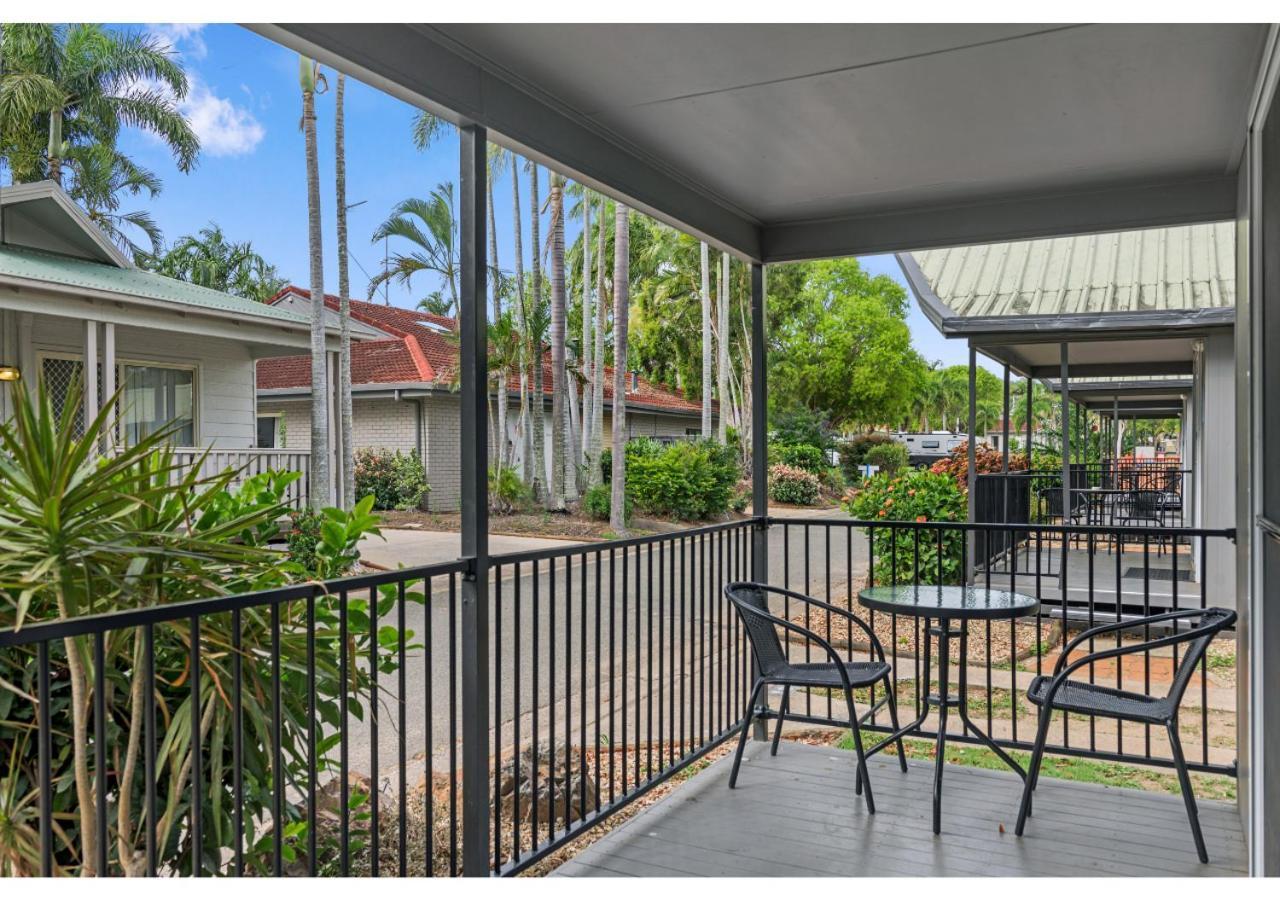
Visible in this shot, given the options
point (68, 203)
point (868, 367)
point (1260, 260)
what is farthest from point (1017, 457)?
point (868, 367)

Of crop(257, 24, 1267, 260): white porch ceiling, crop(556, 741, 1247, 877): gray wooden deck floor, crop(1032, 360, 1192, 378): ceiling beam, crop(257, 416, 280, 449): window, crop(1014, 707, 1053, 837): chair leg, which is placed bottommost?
crop(556, 741, 1247, 877): gray wooden deck floor

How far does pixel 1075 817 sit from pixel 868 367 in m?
27.2

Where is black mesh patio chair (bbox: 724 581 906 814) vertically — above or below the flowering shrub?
below

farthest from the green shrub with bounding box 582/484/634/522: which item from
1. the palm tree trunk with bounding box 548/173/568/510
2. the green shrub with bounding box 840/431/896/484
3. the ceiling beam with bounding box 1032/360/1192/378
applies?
the green shrub with bounding box 840/431/896/484

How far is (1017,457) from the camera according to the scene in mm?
12781

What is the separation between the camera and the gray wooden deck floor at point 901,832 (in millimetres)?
2871

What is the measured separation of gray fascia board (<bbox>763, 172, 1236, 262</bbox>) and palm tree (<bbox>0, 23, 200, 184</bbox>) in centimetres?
2050

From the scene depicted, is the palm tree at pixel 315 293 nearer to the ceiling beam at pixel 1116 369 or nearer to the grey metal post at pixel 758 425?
the ceiling beam at pixel 1116 369

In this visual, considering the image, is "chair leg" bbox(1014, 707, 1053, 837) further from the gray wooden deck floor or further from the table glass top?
the table glass top

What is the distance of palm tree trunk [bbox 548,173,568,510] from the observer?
55.2 ft

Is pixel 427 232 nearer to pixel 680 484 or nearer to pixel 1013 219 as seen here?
pixel 680 484

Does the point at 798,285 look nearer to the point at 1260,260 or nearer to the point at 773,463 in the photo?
the point at 773,463

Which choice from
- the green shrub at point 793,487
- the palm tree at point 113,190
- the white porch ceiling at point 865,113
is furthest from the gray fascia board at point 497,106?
the palm tree at point 113,190

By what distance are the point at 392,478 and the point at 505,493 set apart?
2.52 m
